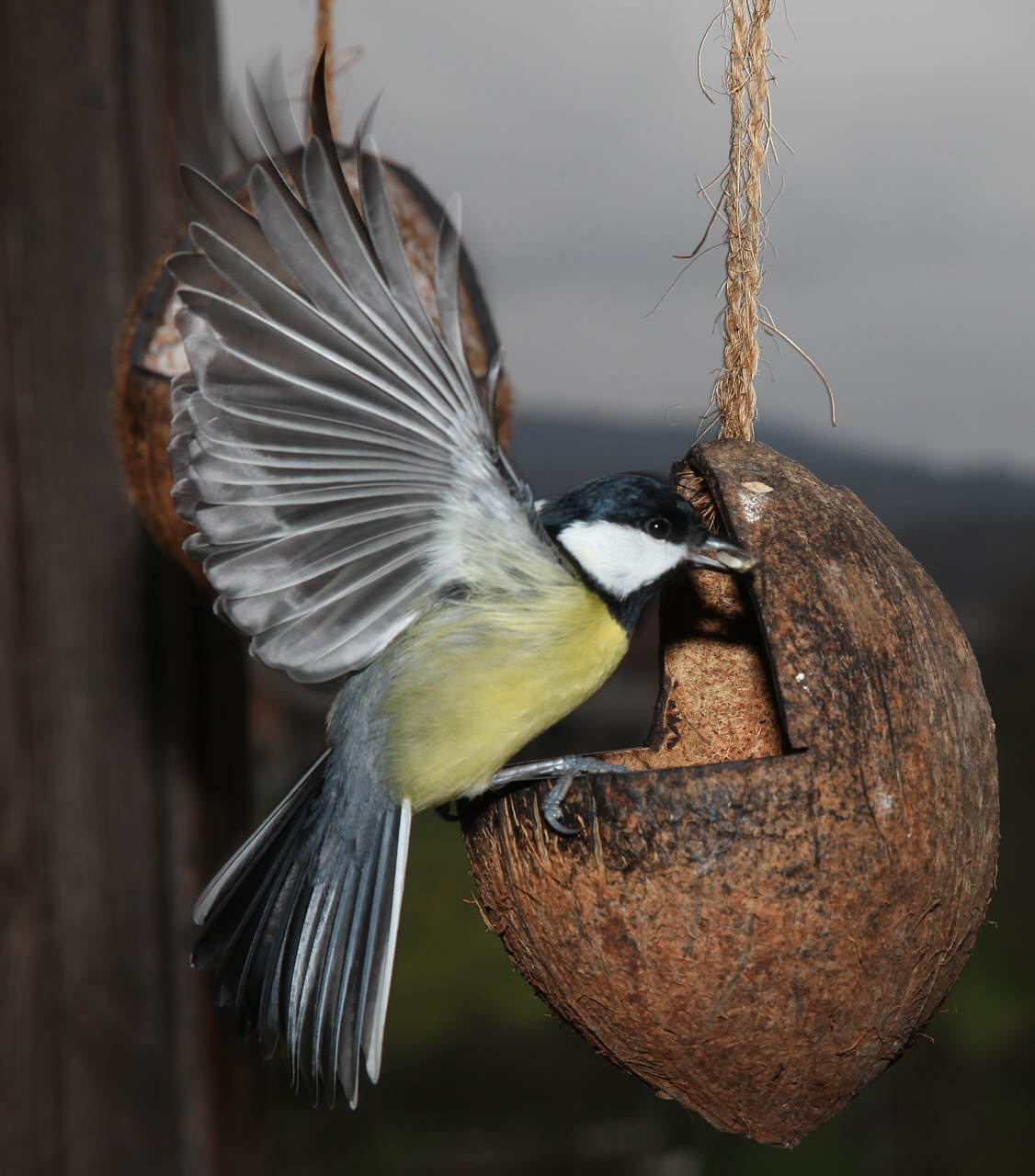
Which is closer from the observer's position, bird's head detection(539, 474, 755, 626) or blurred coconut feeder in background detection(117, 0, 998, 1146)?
blurred coconut feeder in background detection(117, 0, 998, 1146)

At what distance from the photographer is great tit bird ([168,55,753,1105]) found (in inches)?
35.4

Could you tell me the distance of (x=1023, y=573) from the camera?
6.48ft

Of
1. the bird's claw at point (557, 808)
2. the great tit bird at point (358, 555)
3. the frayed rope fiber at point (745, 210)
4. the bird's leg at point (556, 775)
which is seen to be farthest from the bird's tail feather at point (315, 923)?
the frayed rope fiber at point (745, 210)

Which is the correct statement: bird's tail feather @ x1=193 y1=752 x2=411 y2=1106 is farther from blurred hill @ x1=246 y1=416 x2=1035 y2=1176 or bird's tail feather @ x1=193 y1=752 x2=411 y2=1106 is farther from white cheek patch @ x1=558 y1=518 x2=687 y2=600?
blurred hill @ x1=246 y1=416 x2=1035 y2=1176

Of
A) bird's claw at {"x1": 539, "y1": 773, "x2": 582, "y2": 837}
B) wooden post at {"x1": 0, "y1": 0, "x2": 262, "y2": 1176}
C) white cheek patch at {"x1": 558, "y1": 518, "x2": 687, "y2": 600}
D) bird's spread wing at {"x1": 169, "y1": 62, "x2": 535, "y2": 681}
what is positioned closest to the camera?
bird's spread wing at {"x1": 169, "y1": 62, "x2": 535, "y2": 681}

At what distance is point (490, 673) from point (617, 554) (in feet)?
0.55

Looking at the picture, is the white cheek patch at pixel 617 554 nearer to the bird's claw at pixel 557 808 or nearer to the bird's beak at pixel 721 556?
the bird's beak at pixel 721 556

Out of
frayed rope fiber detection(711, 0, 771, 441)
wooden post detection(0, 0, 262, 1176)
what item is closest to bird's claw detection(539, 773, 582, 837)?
frayed rope fiber detection(711, 0, 771, 441)

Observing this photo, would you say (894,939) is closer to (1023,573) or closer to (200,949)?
(200,949)

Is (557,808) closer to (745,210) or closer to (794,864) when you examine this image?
(794,864)

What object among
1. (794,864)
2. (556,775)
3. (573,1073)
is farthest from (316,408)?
(573,1073)

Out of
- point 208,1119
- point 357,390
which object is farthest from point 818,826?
point 208,1119

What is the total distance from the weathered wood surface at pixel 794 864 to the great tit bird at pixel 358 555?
75mm

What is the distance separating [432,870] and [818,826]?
1601 millimetres
